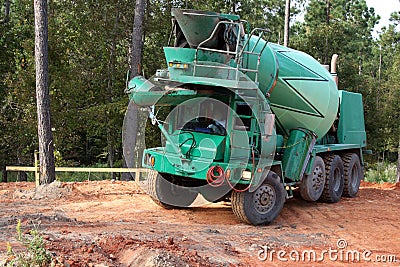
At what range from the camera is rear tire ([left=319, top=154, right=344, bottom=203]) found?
11258 millimetres

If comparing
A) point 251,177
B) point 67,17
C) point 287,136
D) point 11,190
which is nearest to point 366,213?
point 287,136

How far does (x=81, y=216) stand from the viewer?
904 cm

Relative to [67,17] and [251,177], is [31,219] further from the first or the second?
[67,17]

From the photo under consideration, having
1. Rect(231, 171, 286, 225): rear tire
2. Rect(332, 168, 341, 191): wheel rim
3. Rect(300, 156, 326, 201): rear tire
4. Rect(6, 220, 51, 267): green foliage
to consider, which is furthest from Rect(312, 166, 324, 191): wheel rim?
Rect(6, 220, 51, 267): green foliage

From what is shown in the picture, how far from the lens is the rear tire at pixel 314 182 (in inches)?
412

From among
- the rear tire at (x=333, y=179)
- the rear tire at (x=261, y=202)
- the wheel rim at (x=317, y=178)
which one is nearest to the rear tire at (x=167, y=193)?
the rear tire at (x=261, y=202)

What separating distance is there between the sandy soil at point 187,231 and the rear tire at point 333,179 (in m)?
0.24

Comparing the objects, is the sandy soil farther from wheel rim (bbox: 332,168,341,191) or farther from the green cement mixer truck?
the green cement mixer truck

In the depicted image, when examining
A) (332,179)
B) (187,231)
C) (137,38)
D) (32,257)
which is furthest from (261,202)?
(137,38)

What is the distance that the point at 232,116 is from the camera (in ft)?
28.0

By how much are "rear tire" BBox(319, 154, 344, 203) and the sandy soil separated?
24 centimetres

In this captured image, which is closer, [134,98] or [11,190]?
[134,98]

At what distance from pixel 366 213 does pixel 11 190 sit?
828 cm

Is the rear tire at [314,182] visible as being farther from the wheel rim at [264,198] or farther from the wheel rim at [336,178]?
the wheel rim at [264,198]
